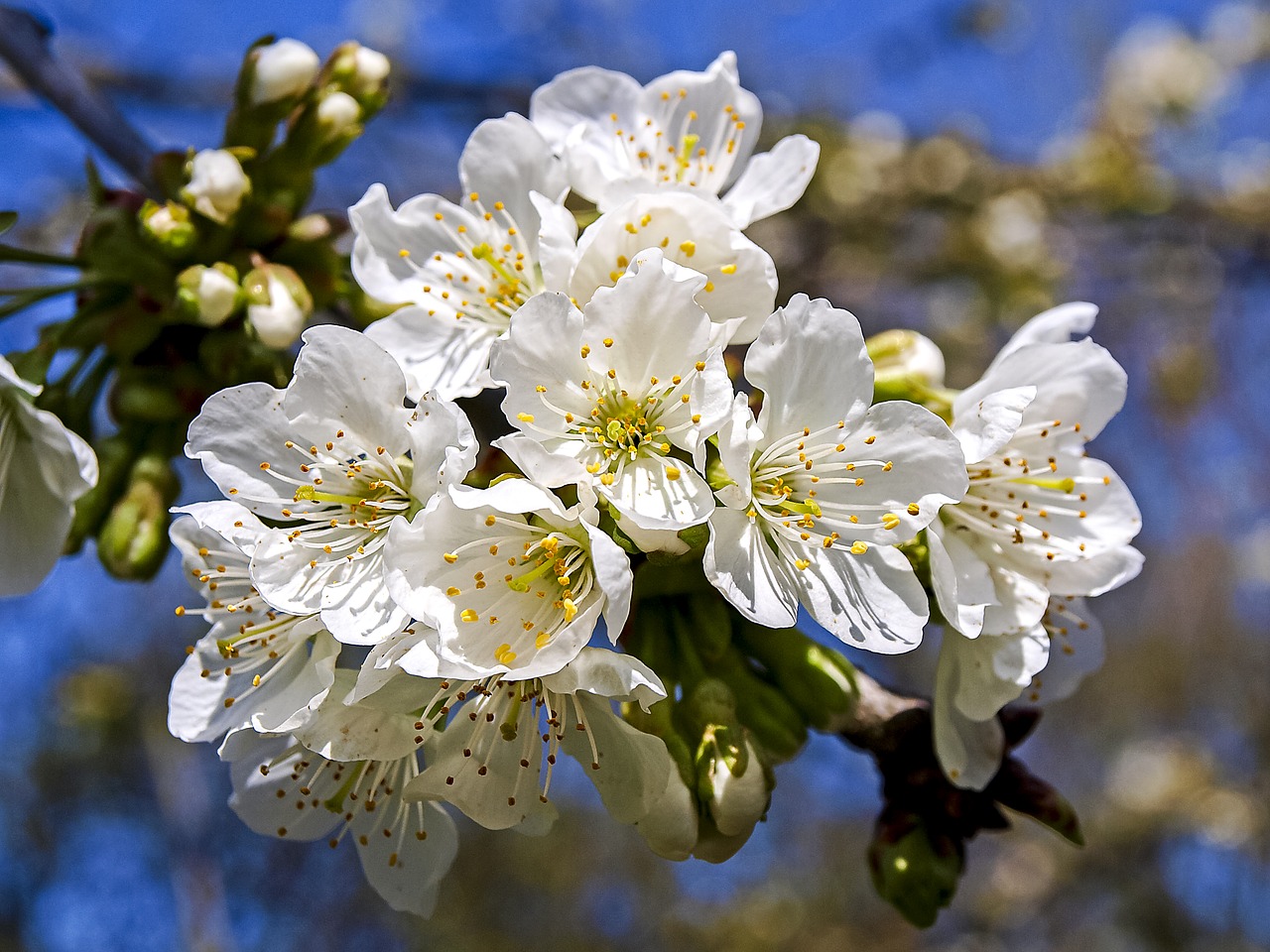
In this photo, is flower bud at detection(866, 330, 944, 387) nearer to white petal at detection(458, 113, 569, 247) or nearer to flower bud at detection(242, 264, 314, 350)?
white petal at detection(458, 113, 569, 247)

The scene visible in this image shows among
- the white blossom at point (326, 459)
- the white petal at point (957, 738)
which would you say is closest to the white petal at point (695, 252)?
the white blossom at point (326, 459)

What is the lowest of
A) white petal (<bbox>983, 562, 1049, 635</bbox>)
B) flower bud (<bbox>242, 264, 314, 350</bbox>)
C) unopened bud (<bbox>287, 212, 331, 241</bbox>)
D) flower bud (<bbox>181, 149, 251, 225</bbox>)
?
white petal (<bbox>983, 562, 1049, 635</bbox>)

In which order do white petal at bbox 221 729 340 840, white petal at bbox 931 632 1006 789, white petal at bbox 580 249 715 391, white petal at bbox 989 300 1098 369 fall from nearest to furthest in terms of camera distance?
1. white petal at bbox 580 249 715 391
2. white petal at bbox 931 632 1006 789
3. white petal at bbox 221 729 340 840
4. white petal at bbox 989 300 1098 369

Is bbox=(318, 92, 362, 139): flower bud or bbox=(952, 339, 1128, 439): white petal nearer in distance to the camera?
bbox=(952, 339, 1128, 439): white petal

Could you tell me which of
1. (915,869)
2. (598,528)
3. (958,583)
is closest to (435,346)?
(598,528)

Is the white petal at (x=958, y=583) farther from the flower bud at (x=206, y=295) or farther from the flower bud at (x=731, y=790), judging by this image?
the flower bud at (x=206, y=295)

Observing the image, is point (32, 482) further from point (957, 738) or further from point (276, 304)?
point (957, 738)

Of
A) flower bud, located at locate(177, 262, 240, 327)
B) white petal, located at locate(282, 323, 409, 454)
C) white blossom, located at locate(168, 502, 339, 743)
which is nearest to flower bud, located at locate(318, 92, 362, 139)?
flower bud, located at locate(177, 262, 240, 327)
